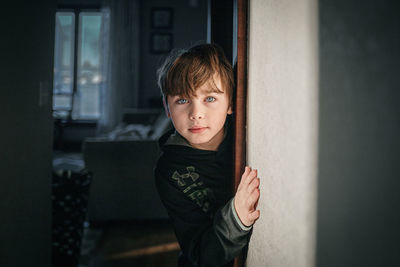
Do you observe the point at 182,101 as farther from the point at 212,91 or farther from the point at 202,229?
the point at 202,229

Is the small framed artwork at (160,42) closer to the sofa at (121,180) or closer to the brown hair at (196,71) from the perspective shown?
the sofa at (121,180)

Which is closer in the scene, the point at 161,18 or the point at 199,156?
the point at 199,156

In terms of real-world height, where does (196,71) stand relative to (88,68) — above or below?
below

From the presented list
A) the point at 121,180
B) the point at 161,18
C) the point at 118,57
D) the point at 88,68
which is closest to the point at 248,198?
the point at 121,180

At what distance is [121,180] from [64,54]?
502 cm

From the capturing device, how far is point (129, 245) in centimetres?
204

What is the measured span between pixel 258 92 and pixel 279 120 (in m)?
0.14

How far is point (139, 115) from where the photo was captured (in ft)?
13.7

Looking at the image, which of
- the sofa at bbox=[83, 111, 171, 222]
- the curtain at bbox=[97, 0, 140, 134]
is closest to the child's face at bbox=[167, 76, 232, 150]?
the sofa at bbox=[83, 111, 171, 222]

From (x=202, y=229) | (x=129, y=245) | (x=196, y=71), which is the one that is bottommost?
(x=129, y=245)

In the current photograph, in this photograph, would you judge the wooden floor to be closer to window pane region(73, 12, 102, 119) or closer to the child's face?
the child's face

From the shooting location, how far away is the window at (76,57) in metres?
6.28

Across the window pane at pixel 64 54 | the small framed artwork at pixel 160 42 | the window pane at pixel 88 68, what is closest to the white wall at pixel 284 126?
the small framed artwork at pixel 160 42

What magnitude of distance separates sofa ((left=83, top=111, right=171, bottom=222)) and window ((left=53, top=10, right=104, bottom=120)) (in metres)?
4.26
